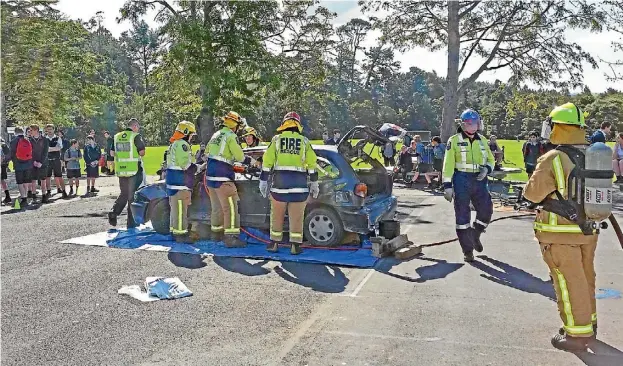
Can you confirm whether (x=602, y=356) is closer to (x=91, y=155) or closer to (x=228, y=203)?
(x=228, y=203)

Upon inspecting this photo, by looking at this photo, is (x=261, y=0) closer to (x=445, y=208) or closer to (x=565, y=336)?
(x=445, y=208)

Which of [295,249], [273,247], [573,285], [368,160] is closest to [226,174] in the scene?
[273,247]

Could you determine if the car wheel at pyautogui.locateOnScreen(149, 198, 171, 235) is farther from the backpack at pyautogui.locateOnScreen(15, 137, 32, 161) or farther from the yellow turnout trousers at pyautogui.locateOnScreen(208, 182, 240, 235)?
the backpack at pyautogui.locateOnScreen(15, 137, 32, 161)

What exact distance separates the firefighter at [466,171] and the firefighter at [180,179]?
3814mm

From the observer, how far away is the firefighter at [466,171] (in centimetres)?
807

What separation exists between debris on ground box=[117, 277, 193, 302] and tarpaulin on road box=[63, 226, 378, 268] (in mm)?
1795

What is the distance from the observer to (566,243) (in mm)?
4883

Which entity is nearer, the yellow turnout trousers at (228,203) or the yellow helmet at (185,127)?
the yellow turnout trousers at (228,203)

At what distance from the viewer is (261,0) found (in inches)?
860

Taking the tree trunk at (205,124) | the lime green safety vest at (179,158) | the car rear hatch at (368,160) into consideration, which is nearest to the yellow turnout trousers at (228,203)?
the lime green safety vest at (179,158)

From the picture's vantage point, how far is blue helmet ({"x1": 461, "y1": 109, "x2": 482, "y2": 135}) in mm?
8094

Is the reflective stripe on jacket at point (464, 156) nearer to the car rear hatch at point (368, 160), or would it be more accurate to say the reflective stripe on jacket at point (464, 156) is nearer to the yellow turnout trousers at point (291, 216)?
the car rear hatch at point (368, 160)

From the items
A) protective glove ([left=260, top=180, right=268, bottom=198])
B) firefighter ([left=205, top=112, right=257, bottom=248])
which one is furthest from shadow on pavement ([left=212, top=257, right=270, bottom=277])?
protective glove ([left=260, top=180, right=268, bottom=198])

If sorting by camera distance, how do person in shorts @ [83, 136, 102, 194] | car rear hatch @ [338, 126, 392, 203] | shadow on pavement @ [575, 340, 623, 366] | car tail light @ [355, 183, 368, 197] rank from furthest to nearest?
person in shorts @ [83, 136, 102, 194], car rear hatch @ [338, 126, 392, 203], car tail light @ [355, 183, 368, 197], shadow on pavement @ [575, 340, 623, 366]
